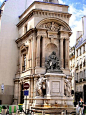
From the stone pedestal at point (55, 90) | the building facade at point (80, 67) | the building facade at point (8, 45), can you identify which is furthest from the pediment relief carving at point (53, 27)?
the building facade at point (80, 67)

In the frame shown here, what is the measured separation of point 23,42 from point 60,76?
691 cm

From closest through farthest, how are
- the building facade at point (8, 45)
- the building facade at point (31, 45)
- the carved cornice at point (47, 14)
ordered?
1. the building facade at point (31, 45)
2. the carved cornice at point (47, 14)
3. the building facade at point (8, 45)

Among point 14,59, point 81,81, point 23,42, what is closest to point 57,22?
point 23,42

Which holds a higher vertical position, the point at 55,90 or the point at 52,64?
the point at 52,64

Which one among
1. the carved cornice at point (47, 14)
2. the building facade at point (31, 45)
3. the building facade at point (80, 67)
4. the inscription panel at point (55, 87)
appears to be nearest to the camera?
the inscription panel at point (55, 87)

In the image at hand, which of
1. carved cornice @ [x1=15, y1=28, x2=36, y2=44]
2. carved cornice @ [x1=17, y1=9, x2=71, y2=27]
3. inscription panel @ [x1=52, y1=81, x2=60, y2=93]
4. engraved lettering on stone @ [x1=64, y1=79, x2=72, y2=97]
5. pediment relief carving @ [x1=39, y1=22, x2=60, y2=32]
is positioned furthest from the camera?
carved cornice @ [x1=17, y1=9, x2=71, y2=27]

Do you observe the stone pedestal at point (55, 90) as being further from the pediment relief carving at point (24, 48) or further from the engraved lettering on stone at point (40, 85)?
the pediment relief carving at point (24, 48)

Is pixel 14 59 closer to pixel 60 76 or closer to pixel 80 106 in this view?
pixel 60 76

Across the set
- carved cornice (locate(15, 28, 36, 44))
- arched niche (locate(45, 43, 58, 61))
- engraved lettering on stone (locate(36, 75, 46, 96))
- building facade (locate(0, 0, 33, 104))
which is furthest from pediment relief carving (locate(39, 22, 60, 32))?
building facade (locate(0, 0, 33, 104))

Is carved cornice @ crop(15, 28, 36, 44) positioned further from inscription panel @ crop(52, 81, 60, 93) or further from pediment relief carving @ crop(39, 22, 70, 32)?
inscription panel @ crop(52, 81, 60, 93)

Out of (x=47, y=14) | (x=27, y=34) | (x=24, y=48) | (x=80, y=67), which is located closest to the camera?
(x=47, y=14)

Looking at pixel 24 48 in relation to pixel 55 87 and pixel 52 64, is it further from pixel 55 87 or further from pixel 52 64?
pixel 55 87

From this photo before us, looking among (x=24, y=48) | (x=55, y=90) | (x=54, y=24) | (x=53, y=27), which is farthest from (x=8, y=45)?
(x=55, y=90)

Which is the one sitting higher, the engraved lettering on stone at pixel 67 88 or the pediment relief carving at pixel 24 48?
the pediment relief carving at pixel 24 48
